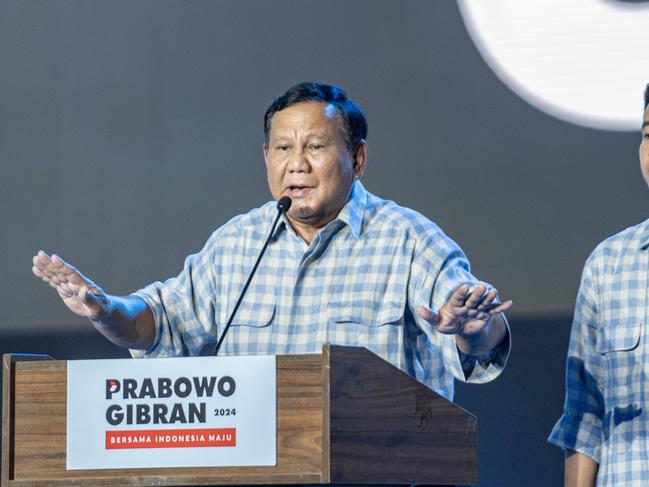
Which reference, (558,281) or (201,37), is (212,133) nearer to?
(201,37)

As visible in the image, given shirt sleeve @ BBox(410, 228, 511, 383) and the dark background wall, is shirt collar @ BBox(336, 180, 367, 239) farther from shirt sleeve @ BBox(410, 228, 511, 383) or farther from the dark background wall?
the dark background wall

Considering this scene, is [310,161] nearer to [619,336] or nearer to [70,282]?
[70,282]

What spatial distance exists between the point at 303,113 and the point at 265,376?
1.02 meters

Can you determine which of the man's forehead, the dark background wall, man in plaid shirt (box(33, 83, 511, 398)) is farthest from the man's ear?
the dark background wall

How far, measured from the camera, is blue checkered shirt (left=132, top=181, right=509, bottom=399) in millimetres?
2598

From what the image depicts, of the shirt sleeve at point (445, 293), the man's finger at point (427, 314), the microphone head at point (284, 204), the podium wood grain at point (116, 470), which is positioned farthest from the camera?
the microphone head at point (284, 204)

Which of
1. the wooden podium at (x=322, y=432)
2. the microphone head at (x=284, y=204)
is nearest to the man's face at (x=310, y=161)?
the microphone head at (x=284, y=204)

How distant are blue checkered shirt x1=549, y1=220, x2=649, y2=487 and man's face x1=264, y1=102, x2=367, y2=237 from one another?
0.66 meters

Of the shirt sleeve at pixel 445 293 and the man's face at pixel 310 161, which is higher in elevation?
the man's face at pixel 310 161

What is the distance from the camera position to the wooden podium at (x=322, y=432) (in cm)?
184

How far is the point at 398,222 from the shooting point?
107 inches

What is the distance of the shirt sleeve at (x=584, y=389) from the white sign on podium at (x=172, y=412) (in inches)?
37.3

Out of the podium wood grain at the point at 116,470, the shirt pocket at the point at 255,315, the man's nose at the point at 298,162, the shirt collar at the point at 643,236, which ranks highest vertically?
the man's nose at the point at 298,162

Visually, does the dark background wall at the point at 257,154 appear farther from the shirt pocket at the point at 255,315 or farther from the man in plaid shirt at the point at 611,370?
the shirt pocket at the point at 255,315
